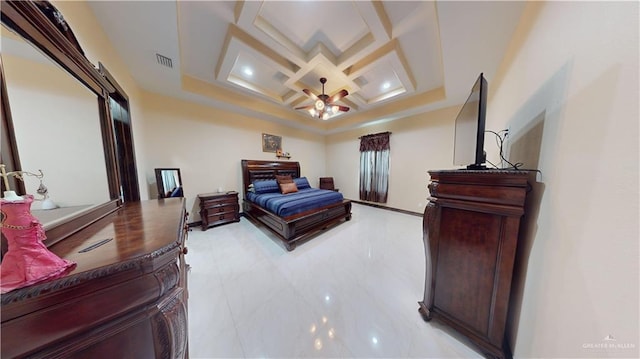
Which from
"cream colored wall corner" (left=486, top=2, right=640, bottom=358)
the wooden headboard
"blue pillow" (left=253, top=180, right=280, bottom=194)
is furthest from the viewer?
the wooden headboard

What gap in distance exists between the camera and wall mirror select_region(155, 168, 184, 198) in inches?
110

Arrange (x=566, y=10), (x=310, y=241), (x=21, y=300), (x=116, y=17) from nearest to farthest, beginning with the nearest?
(x=21, y=300), (x=566, y=10), (x=116, y=17), (x=310, y=241)

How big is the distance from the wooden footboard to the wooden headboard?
57cm

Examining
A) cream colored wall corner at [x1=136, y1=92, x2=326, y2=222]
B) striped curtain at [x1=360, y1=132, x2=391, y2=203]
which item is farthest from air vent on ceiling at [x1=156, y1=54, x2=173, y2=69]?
striped curtain at [x1=360, y1=132, x2=391, y2=203]

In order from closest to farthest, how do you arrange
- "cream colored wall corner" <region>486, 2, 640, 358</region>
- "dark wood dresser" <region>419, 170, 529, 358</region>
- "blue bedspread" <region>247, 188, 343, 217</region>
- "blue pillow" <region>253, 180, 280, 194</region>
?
1. "cream colored wall corner" <region>486, 2, 640, 358</region>
2. "dark wood dresser" <region>419, 170, 529, 358</region>
3. "blue bedspread" <region>247, 188, 343, 217</region>
4. "blue pillow" <region>253, 180, 280, 194</region>

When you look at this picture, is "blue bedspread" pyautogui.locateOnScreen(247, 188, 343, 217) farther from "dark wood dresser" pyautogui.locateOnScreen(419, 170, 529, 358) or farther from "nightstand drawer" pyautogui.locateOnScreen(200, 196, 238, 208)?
"dark wood dresser" pyautogui.locateOnScreen(419, 170, 529, 358)

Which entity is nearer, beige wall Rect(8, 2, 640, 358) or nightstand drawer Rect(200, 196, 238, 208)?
beige wall Rect(8, 2, 640, 358)

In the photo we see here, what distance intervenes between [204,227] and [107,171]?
7.29 ft

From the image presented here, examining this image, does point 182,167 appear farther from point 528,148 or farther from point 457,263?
point 528,148

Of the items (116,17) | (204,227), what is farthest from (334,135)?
(116,17)

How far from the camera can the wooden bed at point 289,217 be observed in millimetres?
2449

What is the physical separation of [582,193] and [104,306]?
160cm

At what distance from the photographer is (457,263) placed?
1.13 m

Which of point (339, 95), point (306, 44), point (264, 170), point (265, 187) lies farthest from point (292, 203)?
point (306, 44)
